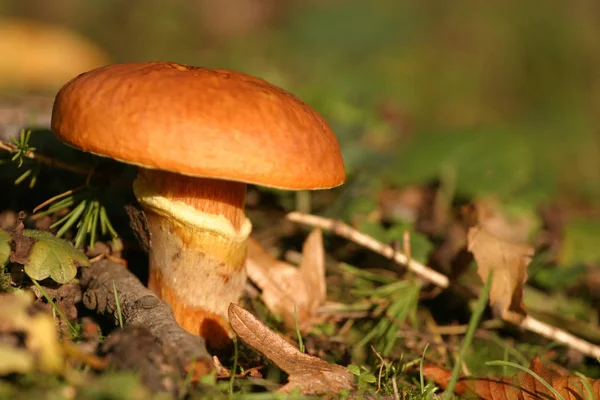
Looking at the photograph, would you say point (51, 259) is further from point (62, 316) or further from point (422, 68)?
point (422, 68)

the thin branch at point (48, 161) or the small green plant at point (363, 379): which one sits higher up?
the thin branch at point (48, 161)

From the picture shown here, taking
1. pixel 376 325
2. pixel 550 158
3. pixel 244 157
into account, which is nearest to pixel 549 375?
pixel 376 325

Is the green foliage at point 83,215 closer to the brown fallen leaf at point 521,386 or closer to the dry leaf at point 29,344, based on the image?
the dry leaf at point 29,344

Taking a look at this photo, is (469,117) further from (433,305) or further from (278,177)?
(278,177)

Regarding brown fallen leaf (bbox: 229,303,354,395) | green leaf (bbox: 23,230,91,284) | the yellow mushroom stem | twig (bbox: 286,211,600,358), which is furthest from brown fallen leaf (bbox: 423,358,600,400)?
green leaf (bbox: 23,230,91,284)

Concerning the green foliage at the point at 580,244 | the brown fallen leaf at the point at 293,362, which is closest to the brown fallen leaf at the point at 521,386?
the brown fallen leaf at the point at 293,362

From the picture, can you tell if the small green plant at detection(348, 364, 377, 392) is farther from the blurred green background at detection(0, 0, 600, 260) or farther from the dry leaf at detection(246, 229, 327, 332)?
the blurred green background at detection(0, 0, 600, 260)
